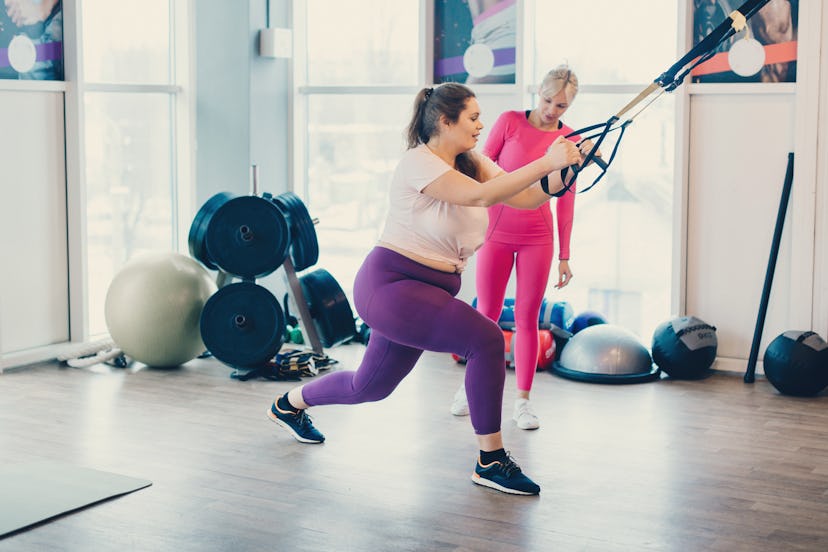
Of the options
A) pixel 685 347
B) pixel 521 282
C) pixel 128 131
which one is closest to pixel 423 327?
pixel 521 282

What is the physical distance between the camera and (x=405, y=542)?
3248 mm

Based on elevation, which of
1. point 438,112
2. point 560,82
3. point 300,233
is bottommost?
point 300,233

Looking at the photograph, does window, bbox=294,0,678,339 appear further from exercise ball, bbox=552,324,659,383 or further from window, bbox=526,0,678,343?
exercise ball, bbox=552,324,659,383

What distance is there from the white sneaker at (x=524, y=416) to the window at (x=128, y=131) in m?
2.85

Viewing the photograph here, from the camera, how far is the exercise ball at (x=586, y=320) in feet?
19.6

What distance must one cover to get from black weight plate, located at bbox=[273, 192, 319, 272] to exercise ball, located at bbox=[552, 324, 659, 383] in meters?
1.51

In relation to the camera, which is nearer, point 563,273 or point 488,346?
point 488,346

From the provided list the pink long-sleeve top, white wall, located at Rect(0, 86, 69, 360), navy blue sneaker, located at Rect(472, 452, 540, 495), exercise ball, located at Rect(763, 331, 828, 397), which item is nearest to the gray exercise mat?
navy blue sneaker, located at Rect(472, 452, 540, 495)

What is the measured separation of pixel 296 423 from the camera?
4309mm

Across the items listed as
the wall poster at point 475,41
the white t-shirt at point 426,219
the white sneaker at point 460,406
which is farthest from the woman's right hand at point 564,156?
the wall poster at point 475,41

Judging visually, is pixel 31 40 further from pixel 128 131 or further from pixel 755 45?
pixel 755 45

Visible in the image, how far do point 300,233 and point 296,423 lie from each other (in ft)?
6.16

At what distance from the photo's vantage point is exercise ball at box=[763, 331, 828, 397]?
16.8 feet

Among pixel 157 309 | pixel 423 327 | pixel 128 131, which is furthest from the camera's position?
pixel 128 131
